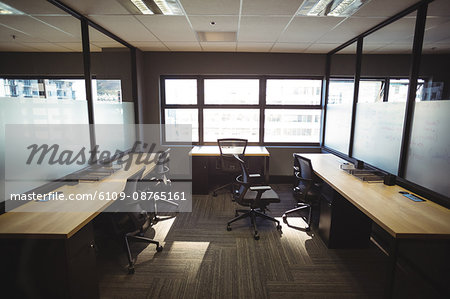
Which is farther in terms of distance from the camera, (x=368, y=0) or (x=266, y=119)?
(x=266, y=119)

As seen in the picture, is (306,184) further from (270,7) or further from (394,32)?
(394,32)

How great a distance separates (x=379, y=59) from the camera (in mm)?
4070

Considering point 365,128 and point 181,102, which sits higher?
point 181,102

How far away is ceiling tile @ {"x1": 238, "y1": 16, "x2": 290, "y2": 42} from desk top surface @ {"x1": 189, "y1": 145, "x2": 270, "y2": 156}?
5.81 ft

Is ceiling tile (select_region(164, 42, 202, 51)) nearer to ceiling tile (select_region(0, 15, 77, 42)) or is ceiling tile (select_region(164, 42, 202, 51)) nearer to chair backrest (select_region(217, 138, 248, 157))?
ceiling tile (select_region(0, 15, 77, 42))

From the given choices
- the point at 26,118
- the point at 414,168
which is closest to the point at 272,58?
the point at 414,168

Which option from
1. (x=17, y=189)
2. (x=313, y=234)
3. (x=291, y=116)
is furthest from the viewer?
(x=291, y=116)

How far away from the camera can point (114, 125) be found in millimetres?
3426

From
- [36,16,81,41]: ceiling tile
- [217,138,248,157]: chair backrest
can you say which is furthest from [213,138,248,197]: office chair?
[36,16,81,41]: ceiling tile

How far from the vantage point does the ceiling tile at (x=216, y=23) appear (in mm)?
2619

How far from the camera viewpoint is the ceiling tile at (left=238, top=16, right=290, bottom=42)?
104 inches

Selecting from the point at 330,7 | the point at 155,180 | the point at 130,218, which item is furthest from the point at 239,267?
the point at 330,7

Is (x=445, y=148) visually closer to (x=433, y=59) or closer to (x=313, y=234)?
(x=313, y=234)

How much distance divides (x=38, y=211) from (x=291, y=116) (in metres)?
4.10
